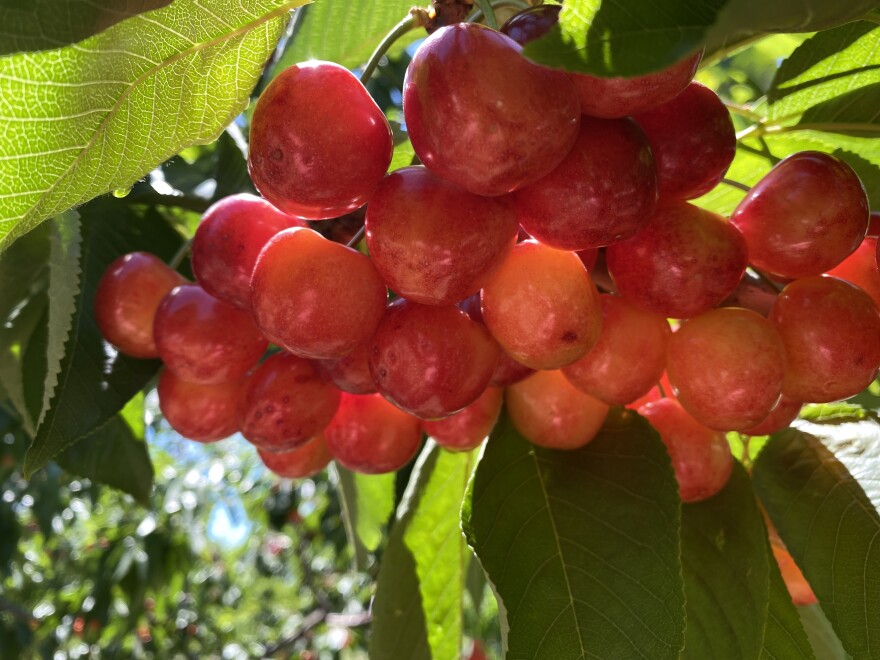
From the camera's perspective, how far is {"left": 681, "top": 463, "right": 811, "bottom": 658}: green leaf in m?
0.93

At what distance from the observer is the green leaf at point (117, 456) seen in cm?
140

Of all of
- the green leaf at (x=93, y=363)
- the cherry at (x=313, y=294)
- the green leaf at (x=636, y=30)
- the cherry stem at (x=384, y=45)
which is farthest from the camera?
the green leaf at (x=93, y=363)

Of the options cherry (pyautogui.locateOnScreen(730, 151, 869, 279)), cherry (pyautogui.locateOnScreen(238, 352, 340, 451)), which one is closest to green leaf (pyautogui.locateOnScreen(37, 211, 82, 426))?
cherry (pyautogui.locateOnScreen(238, 352, 340, 451))

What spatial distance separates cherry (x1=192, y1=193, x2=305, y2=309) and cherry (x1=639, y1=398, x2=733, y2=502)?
50 cm

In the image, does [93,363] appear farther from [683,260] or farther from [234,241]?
[683,260]

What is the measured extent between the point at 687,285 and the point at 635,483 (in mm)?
256

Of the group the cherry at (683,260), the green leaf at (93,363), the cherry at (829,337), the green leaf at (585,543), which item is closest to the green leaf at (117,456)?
the green leaf at (93,363)

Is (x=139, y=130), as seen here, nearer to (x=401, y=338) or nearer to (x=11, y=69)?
(x=11, y=69)

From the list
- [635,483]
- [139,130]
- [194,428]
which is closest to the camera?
[139,130]

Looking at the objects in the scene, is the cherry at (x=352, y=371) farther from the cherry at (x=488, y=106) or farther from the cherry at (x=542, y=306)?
the cherry at (x=488, y=106)

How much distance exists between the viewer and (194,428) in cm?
104

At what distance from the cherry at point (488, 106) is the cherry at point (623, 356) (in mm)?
267

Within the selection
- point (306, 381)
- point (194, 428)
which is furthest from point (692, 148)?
point (194, 428)

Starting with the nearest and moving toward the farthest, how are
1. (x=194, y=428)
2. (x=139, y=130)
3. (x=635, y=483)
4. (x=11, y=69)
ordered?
1. (x=11, y=69)
2. (x=139, y=130)
3. (x=635, y=483)
4. (x=194, y=428)
